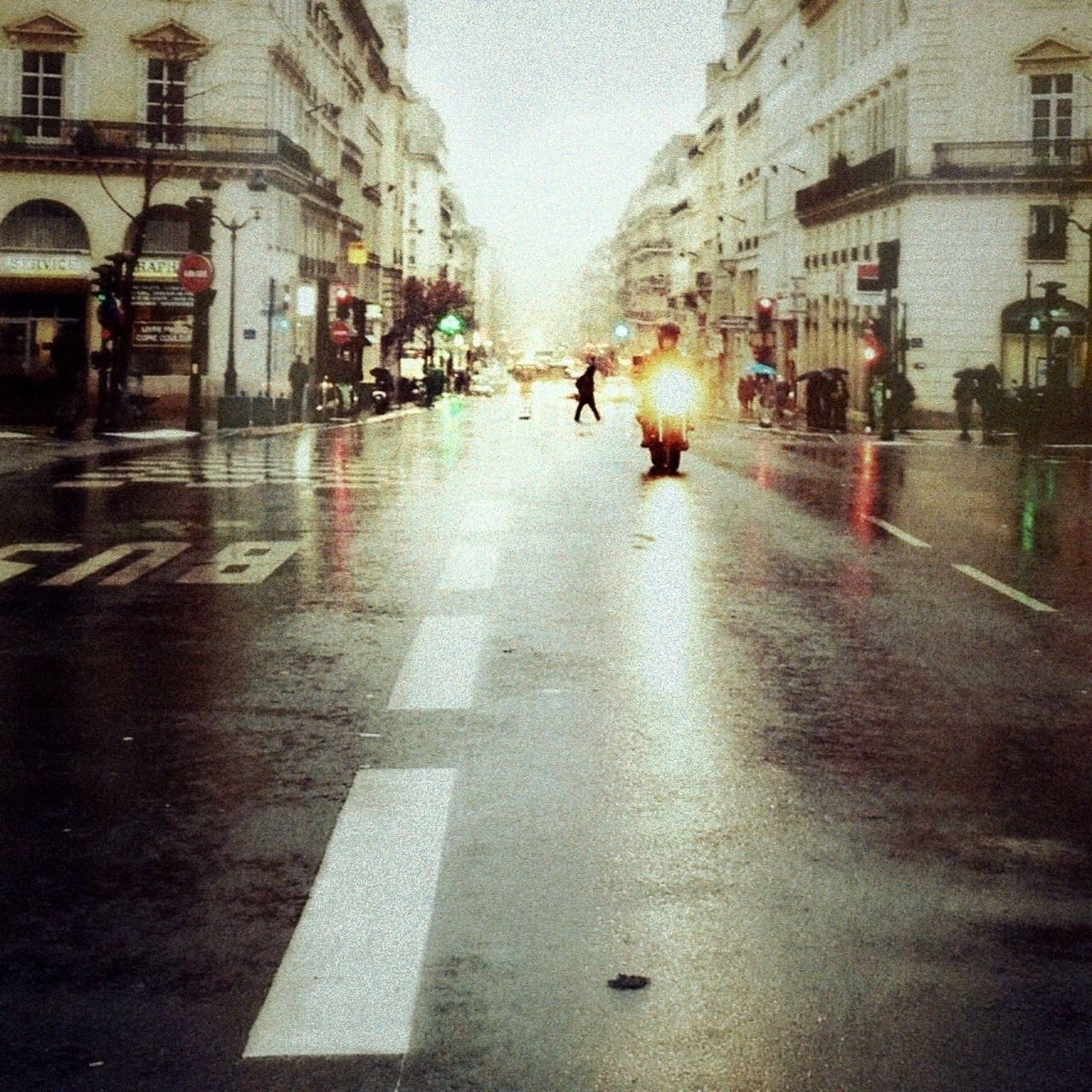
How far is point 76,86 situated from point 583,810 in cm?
5111

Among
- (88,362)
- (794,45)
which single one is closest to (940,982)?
(88,362)

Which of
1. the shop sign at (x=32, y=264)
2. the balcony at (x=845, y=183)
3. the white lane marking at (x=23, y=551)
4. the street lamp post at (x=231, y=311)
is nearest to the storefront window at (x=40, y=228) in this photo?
the shop sign at (x=32, y=264)

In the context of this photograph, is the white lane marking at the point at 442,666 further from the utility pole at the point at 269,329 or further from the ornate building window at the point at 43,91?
the ornate building window at the point at 43,91

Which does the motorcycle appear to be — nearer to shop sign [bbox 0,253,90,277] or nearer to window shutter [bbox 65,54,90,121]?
shop sign [bbox 0,253,90,277]

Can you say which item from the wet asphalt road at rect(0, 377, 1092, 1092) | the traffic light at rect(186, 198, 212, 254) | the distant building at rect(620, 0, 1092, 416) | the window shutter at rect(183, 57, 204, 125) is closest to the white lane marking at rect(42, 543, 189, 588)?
the wet asphalt road at rect(0, 377, 1092, 1092)

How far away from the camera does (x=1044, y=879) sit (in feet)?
17.0

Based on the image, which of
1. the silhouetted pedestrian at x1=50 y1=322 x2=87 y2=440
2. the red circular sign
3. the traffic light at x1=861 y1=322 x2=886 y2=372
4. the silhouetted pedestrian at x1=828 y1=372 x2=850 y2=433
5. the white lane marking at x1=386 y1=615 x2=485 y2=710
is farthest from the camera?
the silhouetted pedestrian at x1=828 y1=372 x2=850 y2=433

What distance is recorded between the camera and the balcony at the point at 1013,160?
52812mm

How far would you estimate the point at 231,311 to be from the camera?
5009 cm

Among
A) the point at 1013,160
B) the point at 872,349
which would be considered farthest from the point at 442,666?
the point at 1013,160

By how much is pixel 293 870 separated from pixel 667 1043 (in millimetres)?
1667

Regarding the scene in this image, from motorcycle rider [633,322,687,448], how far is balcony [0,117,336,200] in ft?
89.3

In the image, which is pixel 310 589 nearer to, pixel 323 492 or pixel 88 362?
pixel 323 492

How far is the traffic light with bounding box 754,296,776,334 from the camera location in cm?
7438
